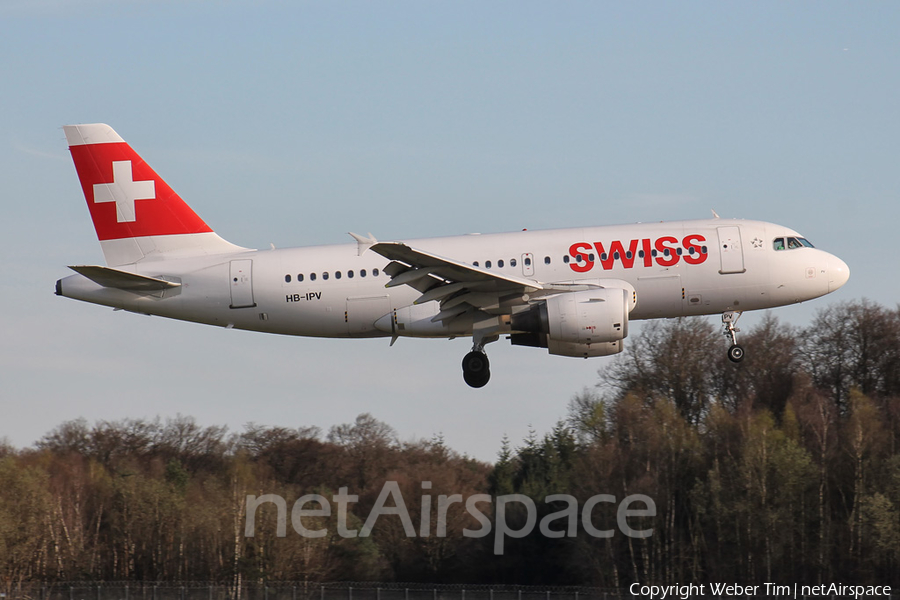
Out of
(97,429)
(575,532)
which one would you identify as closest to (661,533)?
(575,532)

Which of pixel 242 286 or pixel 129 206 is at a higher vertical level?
pixel 129 206

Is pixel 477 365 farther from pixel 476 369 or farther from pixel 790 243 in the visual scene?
pixel 790 243

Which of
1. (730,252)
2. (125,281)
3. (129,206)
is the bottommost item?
(125,281)

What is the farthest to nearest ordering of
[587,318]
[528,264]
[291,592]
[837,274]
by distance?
1. [291,592]
2. [837,274]
3. [528,264]
4. [587,318]

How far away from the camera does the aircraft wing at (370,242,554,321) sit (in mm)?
29641

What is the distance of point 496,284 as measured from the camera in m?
30.7

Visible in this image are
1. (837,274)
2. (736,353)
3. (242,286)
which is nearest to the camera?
(837,274)

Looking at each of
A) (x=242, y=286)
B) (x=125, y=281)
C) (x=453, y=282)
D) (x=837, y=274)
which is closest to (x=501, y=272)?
(x=453, y=282)

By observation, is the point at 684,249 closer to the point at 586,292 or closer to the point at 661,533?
the point at 586,292

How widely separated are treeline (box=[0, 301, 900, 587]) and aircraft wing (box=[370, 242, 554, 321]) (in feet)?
64.9

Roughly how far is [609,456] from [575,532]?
3839 mm

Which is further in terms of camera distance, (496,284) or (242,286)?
(242,286)

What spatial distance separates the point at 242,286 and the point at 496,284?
7903 mm

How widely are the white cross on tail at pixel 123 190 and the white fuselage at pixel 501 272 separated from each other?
9.79 ft
